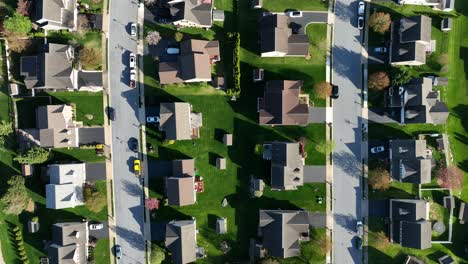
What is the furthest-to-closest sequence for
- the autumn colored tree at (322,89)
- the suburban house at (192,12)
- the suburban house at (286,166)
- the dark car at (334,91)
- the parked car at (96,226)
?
1. the dark car at (334,91)
2. the parked car at (96,226)
3. the autumn colored tree at (322,89)
4. the suburban house at (286,166)
5. the suburban house at (192,12)

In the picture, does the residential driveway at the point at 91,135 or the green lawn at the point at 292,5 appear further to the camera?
the green lawn at the point at 292,5

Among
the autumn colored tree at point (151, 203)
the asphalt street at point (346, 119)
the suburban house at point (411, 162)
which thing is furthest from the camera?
the asphalt street at point (346, 119)

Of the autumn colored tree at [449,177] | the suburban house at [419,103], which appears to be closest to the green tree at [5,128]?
the suburban house at [419,103]

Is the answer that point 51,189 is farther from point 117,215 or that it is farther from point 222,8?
point 222,8

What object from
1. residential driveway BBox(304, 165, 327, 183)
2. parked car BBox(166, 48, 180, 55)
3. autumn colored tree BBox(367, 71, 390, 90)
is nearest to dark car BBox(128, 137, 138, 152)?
parked car BBox(166, 48, 180, 55)

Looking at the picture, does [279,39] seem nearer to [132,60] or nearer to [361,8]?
[361,8]

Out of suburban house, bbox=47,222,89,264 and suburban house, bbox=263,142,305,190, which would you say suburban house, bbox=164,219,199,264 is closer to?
suburban house, bbox=47,222,89,264

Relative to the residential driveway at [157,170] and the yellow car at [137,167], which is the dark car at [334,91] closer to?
the residential driveway at [157,170]
